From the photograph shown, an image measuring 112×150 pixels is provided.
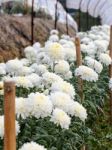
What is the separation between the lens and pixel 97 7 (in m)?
18.7

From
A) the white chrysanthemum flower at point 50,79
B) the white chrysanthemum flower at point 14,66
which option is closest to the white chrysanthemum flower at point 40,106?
the white chrysanthemum flower at point 50,79

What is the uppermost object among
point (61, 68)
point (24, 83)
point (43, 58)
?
point (43, 58)

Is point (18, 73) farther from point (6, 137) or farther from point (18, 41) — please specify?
point (18, 41)

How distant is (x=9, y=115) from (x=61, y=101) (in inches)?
38.4

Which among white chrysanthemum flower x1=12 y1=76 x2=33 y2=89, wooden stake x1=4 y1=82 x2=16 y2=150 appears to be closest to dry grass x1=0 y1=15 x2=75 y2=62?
white chrysanthemum flower x1=12 y1=76 x2=33 y2=89

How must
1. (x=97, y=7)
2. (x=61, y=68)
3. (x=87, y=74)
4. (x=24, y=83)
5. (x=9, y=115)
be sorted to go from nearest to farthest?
1. (x=9, y=115)
2. (x=24, y=83)
3. (x=87, y=74)
4. (x=61, y=68)
5. (x=97, y=7)

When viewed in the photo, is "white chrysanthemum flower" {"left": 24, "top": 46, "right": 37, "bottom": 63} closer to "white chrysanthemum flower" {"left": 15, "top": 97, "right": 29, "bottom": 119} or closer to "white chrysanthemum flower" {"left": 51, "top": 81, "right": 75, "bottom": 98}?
"white chrysanthemum flower" {"left": 51, "top": 81, "right": 75, "bottom": 98}

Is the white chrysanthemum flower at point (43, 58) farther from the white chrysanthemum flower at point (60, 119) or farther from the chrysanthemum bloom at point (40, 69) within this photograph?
the white chrysanthemum flower at point (60, 119)

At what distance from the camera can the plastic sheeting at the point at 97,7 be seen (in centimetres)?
1756

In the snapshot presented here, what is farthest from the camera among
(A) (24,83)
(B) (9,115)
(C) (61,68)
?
(C) (61,68)

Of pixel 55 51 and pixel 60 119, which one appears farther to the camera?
pixel 55 51

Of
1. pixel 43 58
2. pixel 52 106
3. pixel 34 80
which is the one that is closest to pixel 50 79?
pixel 34 80

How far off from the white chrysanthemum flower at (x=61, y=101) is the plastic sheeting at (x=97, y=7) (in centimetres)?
1317

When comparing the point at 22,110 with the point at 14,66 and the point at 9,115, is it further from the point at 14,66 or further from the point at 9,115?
the point at 14,66
